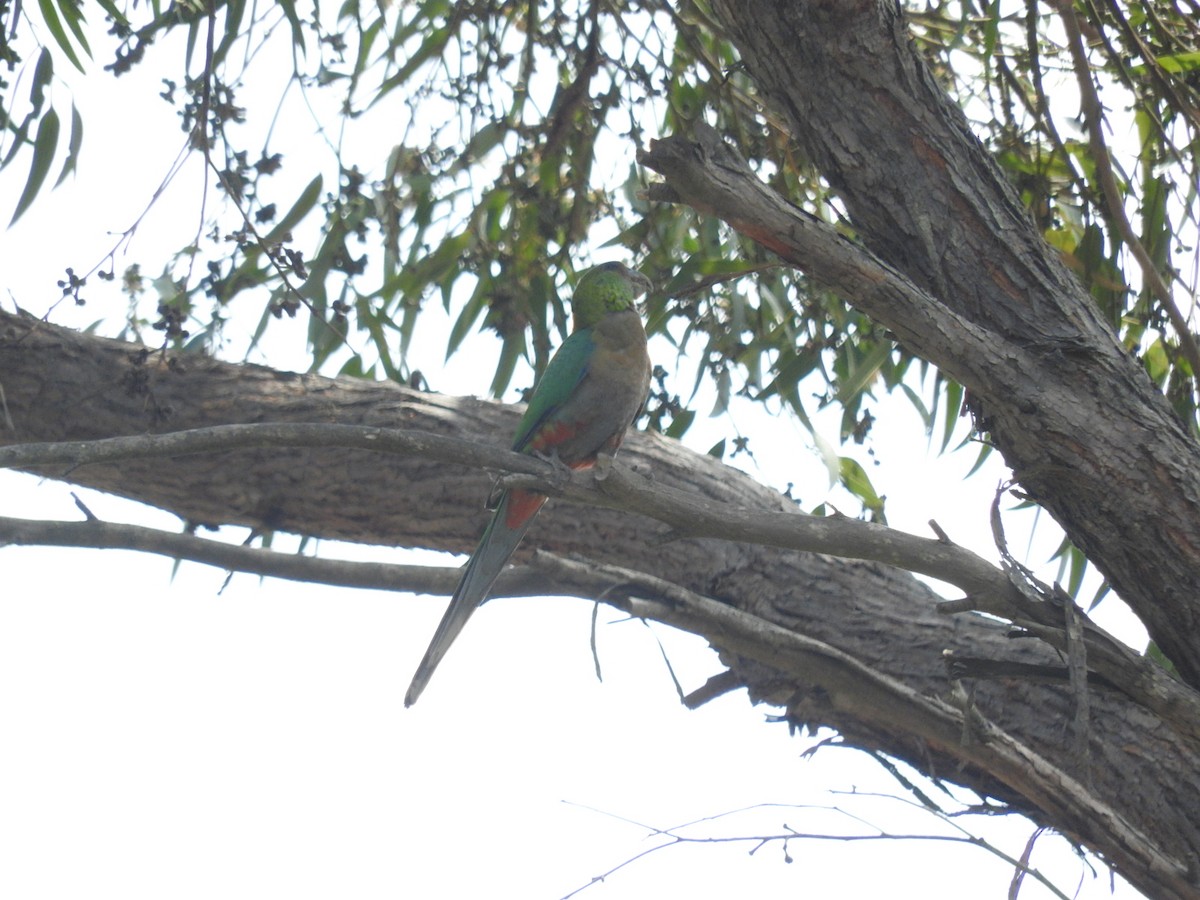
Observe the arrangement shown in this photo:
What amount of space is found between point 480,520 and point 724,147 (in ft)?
4.03

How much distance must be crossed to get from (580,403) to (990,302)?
1.26m

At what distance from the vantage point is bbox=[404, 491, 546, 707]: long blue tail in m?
2.61

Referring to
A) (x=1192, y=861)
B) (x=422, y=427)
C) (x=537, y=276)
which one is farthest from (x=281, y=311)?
(x=1192, y=861)

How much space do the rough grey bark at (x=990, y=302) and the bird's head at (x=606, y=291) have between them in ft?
3.76

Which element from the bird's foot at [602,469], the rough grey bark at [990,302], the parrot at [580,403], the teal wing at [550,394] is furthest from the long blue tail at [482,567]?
the rough grey bark at [990,302]

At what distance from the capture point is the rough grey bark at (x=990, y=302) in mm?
1908

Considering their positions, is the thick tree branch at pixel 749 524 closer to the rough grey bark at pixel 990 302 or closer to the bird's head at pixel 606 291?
the rough grey bark at pixel 990 302

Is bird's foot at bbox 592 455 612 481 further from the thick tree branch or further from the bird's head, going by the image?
the bird's head

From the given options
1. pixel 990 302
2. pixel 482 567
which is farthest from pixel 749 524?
pixel 482 567

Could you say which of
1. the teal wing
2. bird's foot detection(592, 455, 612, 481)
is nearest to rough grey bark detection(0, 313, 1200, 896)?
the teal wing

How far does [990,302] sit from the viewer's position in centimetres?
206

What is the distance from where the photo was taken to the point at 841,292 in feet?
6.47

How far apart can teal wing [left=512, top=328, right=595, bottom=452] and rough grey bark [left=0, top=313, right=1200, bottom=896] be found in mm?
74

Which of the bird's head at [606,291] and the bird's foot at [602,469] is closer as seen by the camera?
the bird's foot at [602,469]
